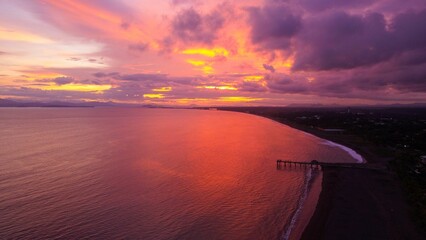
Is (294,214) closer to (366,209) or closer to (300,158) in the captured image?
(366,209)

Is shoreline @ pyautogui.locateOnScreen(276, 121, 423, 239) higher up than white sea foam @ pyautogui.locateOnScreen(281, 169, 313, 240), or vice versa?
shoreline @ pyautogui.locateOnScreen(276, 121, 423, 239)

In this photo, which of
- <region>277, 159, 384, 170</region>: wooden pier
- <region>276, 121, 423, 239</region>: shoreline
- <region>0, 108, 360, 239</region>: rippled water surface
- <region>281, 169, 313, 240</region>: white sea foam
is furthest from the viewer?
<region>277, 159, 384, 170</region>: wooden pier

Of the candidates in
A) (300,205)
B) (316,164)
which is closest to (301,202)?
(300,205)

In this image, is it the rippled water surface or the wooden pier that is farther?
the wooden pier

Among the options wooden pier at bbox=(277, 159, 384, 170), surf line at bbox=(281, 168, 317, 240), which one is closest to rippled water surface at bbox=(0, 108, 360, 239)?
surf line at bbox=(281, 168, 317, 240)

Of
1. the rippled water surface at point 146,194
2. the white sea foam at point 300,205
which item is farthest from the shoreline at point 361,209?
the rippled water surface at point 146,194

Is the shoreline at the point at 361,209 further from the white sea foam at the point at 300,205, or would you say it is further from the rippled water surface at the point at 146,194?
the rippled water surface at the point at 146,194

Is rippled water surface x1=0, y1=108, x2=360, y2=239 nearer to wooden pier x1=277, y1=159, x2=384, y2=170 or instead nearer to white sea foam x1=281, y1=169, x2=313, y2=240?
white sea foam x1=281, y1=169, x2=313, y2=240

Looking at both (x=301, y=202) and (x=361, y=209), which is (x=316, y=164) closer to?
(x=301, y=202)

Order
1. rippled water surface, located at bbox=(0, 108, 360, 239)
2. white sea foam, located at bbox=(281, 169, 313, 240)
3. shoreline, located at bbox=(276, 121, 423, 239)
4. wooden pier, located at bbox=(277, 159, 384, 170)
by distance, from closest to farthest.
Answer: shoreline, located at bbox=(276, 121, 423, 239), white sea foam, located at bbox=(281, 169, 313, 240), rippled water surface, located at bbox=(0, 108, 360, 239), wooden pier, located at bbox=(277, 159, 384, 170)

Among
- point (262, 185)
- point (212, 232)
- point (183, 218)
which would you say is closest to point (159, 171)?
point (262, 185)
